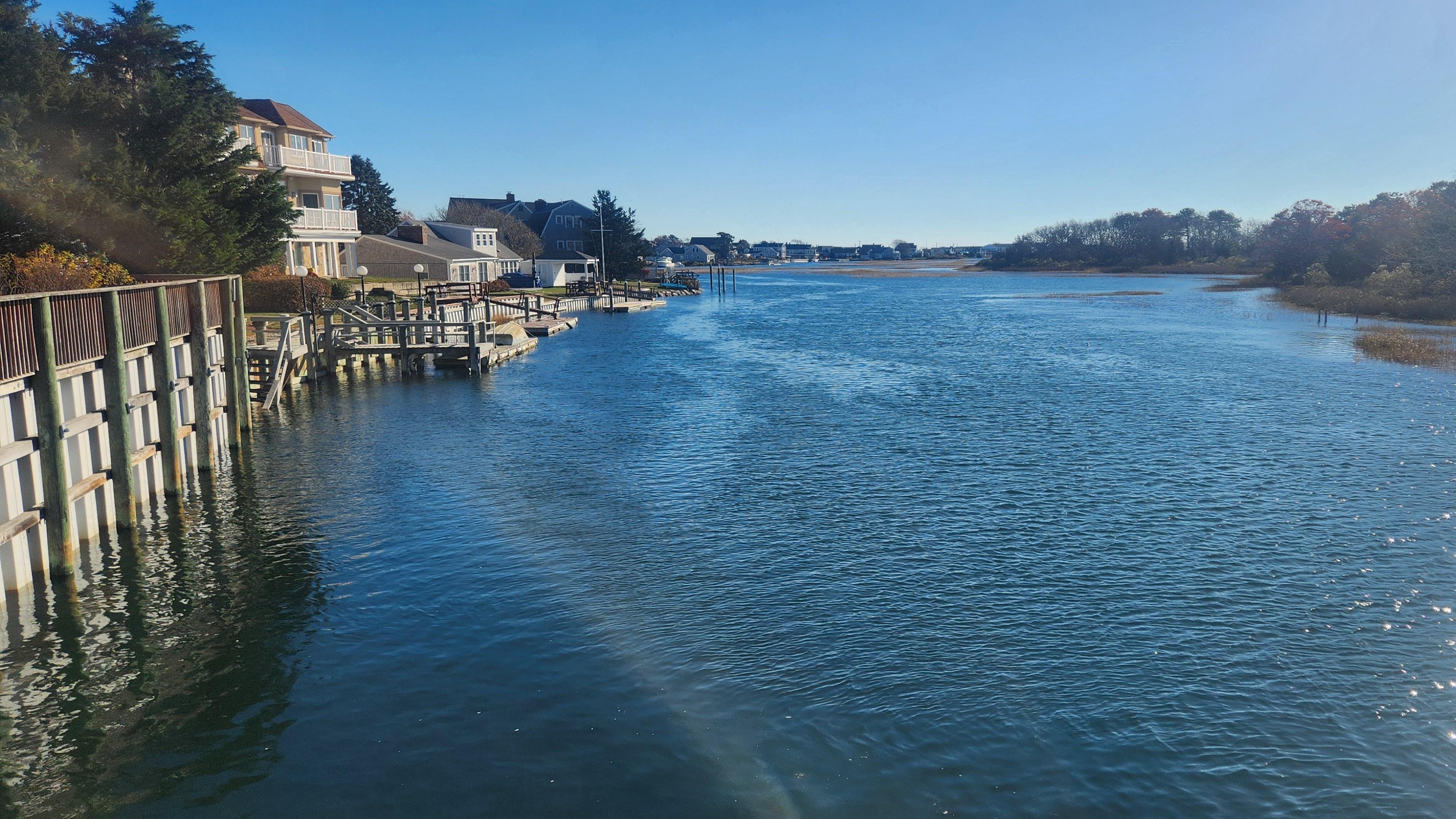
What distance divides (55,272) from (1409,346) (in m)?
61.2

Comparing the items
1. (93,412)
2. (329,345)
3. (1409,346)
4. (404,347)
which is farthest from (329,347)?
(1409,346)

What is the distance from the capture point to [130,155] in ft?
114

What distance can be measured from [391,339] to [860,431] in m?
27.9

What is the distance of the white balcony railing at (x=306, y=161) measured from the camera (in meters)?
55.5

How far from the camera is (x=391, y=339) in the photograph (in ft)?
157

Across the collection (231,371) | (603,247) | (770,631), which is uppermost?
(603,247)

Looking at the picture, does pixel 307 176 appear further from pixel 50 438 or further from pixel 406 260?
pixel 50 438

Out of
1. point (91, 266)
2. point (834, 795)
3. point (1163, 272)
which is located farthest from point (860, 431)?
point (1163, 272)

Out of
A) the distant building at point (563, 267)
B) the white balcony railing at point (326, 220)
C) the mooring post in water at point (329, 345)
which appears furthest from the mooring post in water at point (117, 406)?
the distant building at point (563, 267)

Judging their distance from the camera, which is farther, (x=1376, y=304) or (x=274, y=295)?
(x=1376, y=304)

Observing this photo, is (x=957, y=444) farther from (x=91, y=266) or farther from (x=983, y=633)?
(x=91, y=266)

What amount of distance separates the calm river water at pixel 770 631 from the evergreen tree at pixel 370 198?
10240 cm

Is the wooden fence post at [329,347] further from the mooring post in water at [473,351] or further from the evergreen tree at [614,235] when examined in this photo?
the evergreen tree at [614,235]

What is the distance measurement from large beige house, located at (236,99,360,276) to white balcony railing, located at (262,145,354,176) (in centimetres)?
3
